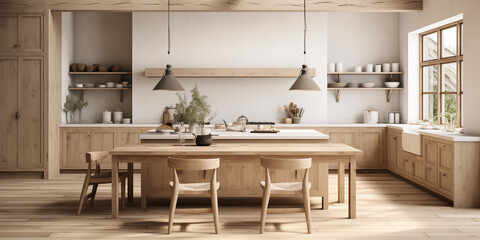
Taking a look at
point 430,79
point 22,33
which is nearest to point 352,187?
point 430,79

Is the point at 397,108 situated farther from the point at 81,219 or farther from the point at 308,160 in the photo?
the point at 81,219

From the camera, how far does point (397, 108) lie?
8.80 m

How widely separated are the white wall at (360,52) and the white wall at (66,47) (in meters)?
4.92

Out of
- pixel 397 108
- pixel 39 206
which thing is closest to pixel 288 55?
pixel 397 108

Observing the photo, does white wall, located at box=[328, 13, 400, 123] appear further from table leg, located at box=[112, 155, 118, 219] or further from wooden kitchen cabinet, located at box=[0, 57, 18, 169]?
wooden kitchen cabinet, located at box=[0, 57, 18, 169]

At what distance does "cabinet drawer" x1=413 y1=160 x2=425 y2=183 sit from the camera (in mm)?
6492

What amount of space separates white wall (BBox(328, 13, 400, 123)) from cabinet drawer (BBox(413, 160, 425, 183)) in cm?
218

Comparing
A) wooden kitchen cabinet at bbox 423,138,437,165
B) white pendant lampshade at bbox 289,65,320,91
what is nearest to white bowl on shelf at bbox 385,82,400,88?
wooden kitchen cabinet at bbox 423,138,437,165

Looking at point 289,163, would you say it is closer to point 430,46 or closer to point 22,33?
point 430,46

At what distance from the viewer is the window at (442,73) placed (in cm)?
668

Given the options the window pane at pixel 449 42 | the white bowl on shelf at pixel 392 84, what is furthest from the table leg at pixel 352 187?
the white bowl on shelf at pixel 392 84

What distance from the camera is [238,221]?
15.6 feet

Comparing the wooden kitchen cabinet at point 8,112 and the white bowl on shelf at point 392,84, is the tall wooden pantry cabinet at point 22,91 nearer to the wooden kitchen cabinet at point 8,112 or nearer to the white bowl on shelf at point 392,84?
the wooden kitchen cabinet at point 8,112

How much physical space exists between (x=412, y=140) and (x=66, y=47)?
6.16 meters
